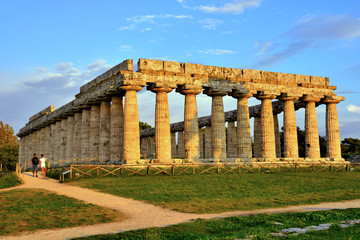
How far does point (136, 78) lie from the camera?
120ft

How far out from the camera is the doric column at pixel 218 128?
133 feet

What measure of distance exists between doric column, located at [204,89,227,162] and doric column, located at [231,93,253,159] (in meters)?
2.47

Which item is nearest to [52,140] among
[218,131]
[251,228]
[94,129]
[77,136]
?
[77,136]

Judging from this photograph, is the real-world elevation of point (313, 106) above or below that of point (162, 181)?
above

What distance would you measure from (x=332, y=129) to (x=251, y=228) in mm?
39149

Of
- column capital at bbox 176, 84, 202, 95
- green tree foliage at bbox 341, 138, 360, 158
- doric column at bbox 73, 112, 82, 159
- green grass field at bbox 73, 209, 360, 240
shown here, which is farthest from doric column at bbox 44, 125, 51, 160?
green tree foliage at bbox 341, 138, 360, 158

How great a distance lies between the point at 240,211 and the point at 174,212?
324cm

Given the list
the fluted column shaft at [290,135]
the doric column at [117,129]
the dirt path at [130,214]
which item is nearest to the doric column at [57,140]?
the doric column at [117,129]

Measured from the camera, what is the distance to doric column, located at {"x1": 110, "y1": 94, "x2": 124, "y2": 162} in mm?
38950

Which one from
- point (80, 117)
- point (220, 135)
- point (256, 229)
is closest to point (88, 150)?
point (80, 117)

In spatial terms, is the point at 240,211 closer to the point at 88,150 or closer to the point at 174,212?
the point at 174,212

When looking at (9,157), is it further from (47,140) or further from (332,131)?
(332,131)

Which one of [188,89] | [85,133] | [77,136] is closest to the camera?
[188,89]

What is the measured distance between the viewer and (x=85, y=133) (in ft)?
152
